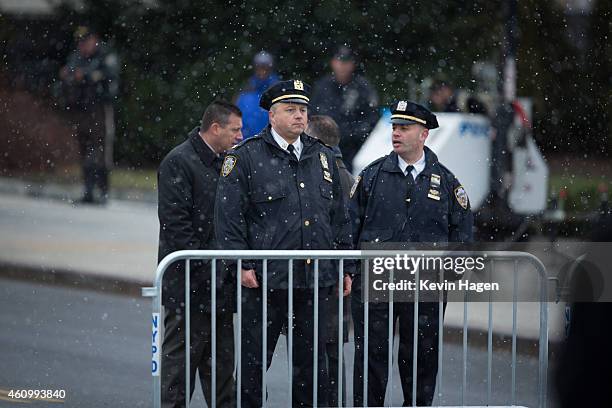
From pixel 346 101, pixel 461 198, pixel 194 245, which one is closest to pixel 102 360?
pixel 194 245

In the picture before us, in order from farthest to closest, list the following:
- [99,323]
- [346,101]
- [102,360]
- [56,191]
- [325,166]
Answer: [56,191], [346,101], [99,323], [102,360], [325,166]

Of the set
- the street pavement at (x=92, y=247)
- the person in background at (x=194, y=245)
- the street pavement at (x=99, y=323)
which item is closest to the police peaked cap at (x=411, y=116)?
the person in background at (x=194, y=245)

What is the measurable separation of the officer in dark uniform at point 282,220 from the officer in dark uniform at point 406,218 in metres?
0.27

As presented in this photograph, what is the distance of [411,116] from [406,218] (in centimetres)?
60

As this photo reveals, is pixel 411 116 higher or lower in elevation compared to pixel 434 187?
higher

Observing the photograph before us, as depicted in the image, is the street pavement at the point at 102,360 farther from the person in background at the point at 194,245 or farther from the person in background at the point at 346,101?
the person in background at the point at 346,101

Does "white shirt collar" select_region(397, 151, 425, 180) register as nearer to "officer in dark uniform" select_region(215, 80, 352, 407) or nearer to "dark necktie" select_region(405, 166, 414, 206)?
"dark necktie" select_region(405, 166, 414, 206)

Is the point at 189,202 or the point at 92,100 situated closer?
the point at 189,202

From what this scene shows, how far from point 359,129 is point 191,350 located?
4575mm

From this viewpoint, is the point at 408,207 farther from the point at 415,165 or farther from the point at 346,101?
the point at 346,101

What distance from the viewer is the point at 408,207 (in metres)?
6.67

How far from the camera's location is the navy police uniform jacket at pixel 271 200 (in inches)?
246

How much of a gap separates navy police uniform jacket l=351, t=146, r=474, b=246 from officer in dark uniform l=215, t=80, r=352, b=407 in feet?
0.79

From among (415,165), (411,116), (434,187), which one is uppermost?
(411,116)
